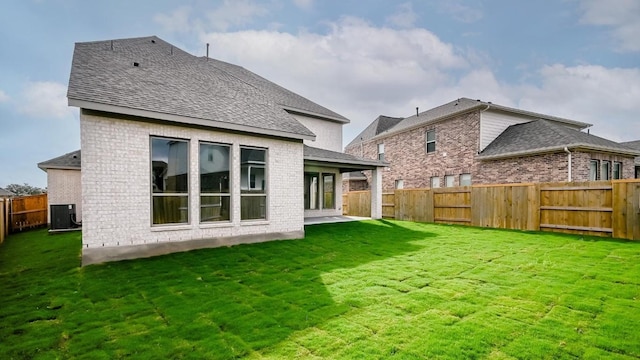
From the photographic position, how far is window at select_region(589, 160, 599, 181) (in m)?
14.3

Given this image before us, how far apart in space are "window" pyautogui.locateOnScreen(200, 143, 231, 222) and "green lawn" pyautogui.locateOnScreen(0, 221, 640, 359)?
3.64ft

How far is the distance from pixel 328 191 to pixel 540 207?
9588 millimetres

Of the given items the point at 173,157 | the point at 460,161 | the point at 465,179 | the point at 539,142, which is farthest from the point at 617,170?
the point at 173,157

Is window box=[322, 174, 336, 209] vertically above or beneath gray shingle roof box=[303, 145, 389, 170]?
beneath

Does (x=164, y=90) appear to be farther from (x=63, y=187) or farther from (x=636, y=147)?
(x=636, y=147)

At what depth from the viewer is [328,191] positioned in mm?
16781

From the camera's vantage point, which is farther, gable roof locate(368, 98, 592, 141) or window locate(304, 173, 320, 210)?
gable roof locate(368, 98, 592, 141)

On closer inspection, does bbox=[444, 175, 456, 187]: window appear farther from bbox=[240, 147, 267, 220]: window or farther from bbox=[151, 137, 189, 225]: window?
bbox=[151, 137, 189, 225]: window

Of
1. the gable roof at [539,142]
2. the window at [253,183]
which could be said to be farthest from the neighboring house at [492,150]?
the window at [253,183]

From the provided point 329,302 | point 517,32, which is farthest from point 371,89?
point 329,302

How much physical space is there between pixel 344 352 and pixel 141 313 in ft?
10.2

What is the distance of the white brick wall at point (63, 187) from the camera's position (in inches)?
594

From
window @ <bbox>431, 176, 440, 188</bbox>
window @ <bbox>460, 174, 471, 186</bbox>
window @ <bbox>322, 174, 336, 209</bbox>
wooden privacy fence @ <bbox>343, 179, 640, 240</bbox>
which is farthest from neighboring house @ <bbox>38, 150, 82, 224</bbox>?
window @ <bbox>460, 174, 471, 186</bbox>

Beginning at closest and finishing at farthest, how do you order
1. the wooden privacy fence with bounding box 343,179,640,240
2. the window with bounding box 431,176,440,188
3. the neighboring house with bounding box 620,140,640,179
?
the wooden privacy fence with bounding box 343,179,640,240 → the window with bounding box 431,176,440,188 → the neighboring house with bounding box 620,140,640,179
